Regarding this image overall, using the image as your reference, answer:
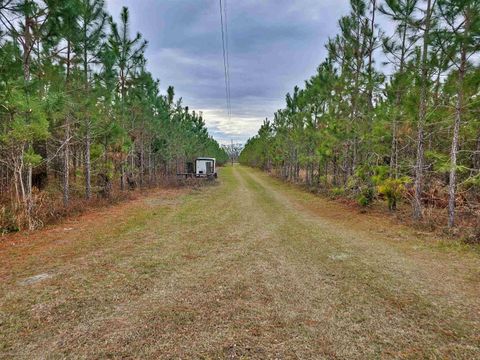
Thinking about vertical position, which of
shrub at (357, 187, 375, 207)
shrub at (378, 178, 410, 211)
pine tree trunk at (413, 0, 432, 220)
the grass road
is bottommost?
the grass road

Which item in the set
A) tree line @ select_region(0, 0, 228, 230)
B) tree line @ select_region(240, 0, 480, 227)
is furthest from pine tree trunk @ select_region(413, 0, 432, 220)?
tree line @ select_region(0, 0, 228, 230)

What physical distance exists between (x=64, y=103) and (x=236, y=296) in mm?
6594

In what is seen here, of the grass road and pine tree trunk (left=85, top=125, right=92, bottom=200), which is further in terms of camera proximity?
pine tree trunk (left=85, top=125, right=92, bottom=200)

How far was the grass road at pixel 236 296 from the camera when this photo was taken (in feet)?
8.35

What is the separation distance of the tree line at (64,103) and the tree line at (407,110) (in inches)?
337

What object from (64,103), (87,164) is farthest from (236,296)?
(87,164)

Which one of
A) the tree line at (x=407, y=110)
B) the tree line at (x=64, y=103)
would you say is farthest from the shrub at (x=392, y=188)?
the tree line at (x=64, y=103)

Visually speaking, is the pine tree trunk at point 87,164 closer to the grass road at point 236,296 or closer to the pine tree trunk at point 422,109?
the grass road at point 236,296

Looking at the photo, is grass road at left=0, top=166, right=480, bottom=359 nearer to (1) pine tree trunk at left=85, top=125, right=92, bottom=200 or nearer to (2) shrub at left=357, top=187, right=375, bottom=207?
(2) shrub at left=357, top=187, right=375, bottom=207

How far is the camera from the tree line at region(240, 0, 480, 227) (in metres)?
6.42

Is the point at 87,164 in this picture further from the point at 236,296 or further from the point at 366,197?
the point at 366,197

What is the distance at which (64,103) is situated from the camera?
276 inches

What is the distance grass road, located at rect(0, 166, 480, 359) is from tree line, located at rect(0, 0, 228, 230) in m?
2.22

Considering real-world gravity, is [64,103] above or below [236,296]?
above
